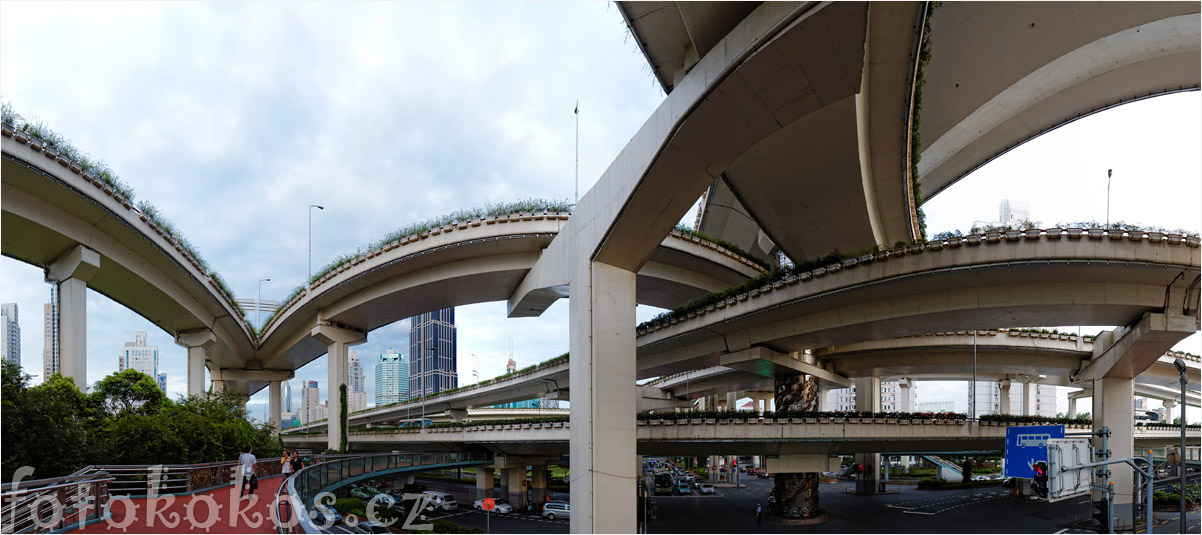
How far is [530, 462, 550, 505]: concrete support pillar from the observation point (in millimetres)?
45844

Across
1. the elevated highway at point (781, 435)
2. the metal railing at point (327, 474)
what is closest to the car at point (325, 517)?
the metal railing at point (327, 474)

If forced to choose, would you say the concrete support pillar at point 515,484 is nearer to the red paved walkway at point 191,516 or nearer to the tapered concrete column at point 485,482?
the tapered concrete column at point 485,482

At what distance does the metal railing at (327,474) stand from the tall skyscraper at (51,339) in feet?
34.8

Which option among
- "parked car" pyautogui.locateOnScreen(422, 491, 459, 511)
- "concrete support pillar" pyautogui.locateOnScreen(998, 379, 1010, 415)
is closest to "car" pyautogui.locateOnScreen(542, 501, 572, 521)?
"parked car" pyautogui.locateOnScreen(422, 491, 459, 511)

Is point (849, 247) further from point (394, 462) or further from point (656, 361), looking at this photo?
point (394, 462)

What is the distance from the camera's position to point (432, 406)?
65875 millimetres

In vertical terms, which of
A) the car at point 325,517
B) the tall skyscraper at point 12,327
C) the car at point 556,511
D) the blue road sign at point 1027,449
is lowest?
the car at point 556,511

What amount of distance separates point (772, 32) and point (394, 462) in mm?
28078

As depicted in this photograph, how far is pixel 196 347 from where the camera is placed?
3903 centimetres

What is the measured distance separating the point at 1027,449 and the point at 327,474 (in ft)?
67.5

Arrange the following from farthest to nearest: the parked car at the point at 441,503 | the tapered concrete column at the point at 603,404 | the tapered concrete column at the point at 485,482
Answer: the tapered concrete column at the point at 485,482
the parked car at the point at 441,503
the tapered concrete column at the point at 603,404

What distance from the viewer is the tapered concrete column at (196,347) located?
3825cm

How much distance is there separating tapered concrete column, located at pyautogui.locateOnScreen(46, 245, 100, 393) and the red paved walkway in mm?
12415

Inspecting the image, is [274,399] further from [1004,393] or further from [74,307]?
[1004,393]
